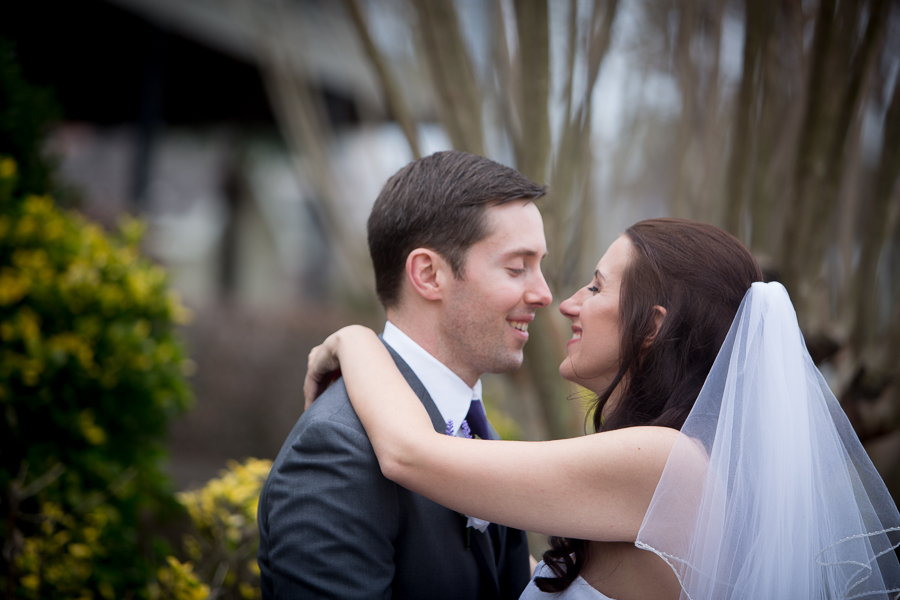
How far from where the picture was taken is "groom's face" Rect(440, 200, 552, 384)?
2186 millimetres

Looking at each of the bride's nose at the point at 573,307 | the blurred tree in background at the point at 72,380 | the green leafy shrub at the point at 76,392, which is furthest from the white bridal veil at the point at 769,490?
the green leafy shrub at the point at 76,392

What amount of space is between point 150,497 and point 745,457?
3620 millimetres

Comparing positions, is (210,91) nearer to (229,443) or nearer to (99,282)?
(229,443)

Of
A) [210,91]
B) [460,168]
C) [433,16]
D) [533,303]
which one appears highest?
[210,91]

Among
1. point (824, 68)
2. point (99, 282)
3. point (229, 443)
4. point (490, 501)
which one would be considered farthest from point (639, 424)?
point (229, 443)

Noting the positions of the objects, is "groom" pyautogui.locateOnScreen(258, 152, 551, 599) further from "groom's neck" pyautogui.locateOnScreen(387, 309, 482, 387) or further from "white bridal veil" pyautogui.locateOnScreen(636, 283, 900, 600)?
"white bridal veil" pyautogui.locateOnScreen(636, 283, 900, 600)

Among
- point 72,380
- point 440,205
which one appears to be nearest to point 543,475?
point 440,205

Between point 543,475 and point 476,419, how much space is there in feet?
2.12

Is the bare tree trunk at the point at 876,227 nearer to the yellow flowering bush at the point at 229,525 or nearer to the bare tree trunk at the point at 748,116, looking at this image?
the bare tree trunk at the point at 748,116

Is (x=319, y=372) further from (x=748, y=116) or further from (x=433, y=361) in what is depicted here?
(x=748, y=116)

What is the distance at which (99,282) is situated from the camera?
3621 mm

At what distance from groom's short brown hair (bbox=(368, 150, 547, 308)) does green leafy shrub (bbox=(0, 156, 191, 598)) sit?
6.95 feet

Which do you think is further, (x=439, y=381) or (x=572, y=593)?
(x=439, y=381)

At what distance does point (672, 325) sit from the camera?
1945 mm
